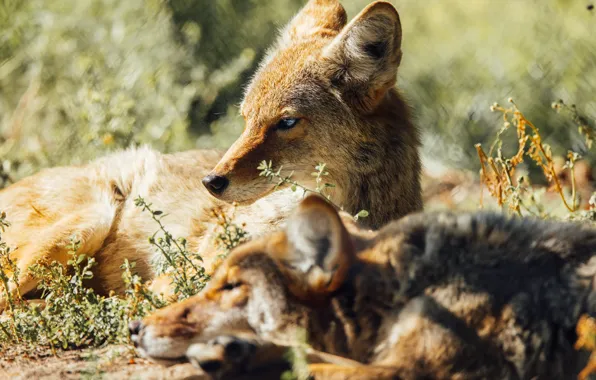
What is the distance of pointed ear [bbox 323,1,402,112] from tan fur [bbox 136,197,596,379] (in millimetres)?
2114

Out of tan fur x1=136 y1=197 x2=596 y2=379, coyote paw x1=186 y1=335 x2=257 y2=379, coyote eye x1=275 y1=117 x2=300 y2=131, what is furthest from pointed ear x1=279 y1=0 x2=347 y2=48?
coyote paw x1=186 y1=335 x2=257 y2=379

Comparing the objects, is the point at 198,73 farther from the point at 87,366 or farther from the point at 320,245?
the point at 320,245

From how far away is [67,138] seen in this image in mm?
8664

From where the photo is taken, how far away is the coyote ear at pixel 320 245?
3.33 metres

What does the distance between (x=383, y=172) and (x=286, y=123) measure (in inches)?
26.1

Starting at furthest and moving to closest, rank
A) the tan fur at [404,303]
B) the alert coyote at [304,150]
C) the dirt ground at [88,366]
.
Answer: the alert coyote at [304,150] → the dirt ground at [88,366] → the tan fur at [404,303]

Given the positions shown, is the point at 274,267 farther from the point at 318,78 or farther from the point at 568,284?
the point at 318,78

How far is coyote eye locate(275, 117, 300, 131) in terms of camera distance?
552 cm

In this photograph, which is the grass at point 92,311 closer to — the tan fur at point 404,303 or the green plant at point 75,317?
the green plant at point 75,317

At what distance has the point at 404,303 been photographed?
336cm

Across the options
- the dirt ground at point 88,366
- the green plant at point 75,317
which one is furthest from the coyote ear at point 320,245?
the green plant at point 75,317

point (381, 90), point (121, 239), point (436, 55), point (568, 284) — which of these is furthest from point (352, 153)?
point (436, 55)

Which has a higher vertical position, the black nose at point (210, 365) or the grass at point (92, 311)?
the black nose at point (210, 365)

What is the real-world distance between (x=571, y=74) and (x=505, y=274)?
6.68 metres
